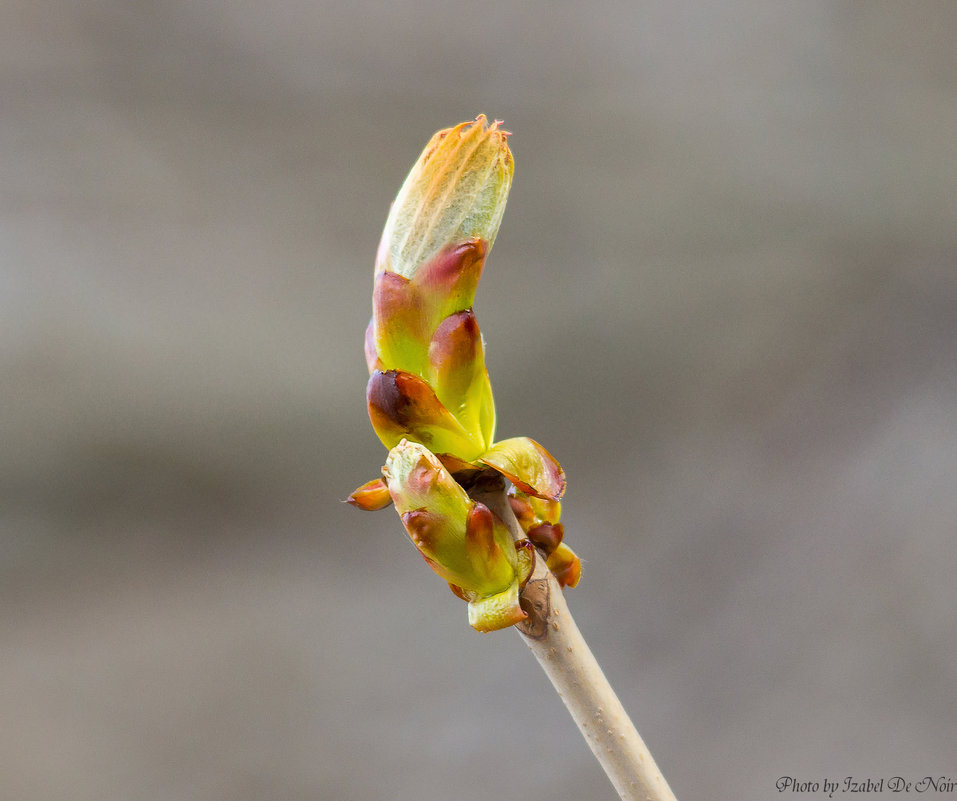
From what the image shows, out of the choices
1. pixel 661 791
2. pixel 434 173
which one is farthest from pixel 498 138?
pixel 661 791

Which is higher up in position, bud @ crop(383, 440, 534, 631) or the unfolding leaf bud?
the unfolding leaf bud

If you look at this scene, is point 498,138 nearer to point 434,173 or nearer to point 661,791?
point 434,173

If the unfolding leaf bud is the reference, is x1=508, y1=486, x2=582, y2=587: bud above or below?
below

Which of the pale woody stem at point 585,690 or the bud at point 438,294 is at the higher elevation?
the bud at point 438,294

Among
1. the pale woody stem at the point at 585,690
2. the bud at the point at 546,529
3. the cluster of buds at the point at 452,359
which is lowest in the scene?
the pale woody stem at the point at 585,690

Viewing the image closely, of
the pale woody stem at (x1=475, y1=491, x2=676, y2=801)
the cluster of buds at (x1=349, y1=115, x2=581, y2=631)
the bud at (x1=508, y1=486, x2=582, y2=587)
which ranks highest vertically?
the cluster of buds at (x1=349, y1=115, x2=581, y2=631)
